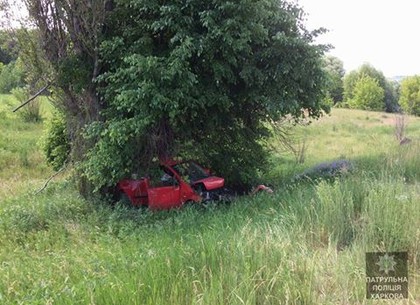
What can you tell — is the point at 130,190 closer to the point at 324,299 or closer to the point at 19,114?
the point at 324,299

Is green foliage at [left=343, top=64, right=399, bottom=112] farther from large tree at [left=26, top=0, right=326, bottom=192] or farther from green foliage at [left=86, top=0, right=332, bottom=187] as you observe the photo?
large tree at [left=26, top=0, right=326, bottom=192]

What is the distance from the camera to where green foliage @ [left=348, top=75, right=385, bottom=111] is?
68.5 meters

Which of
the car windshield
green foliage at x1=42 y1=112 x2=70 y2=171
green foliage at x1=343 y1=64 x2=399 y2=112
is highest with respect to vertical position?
green foliage at x1=343 y1=64 x2=399 y2=112

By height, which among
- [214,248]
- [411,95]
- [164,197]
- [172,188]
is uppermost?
[411,95]

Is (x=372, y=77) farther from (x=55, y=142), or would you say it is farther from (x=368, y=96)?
(x=55, y=142)

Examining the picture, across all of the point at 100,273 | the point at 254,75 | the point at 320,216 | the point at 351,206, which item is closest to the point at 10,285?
the point at 100,273

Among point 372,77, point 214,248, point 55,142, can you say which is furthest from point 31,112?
point 372,77

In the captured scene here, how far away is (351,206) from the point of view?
18.3 ft

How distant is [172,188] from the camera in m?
9.24

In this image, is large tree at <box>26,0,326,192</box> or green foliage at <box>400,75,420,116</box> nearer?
large tree at <box>26,0,326,192</box>

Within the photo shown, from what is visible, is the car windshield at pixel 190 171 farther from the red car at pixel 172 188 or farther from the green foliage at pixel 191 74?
the green foliage at pixel 191 74

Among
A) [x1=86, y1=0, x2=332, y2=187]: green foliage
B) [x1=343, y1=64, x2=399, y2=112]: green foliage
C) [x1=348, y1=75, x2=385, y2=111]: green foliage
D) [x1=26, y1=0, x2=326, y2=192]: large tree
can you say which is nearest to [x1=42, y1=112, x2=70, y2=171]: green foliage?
[x1=26, y1=0, x2=326, y2=192]: large tree

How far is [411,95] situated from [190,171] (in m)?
73.2

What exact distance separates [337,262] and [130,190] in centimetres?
620
